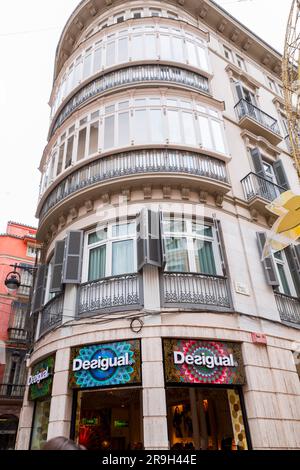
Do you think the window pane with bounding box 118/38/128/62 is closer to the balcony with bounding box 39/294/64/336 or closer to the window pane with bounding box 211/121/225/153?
the window pane with bounding box 211/121/225/153

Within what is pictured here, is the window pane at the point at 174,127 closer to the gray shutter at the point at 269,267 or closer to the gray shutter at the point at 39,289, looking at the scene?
the gray shutter at the point at 269,267

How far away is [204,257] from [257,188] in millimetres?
3911

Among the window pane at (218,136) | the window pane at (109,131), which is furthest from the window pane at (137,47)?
the window pane at (218,136)

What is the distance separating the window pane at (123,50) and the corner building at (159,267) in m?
0.06

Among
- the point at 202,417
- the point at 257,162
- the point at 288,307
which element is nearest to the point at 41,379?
the point at 202,417

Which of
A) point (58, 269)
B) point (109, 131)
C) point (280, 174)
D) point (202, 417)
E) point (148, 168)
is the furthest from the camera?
point (280, 174)

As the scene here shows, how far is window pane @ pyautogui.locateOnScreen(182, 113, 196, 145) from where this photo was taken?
1143 cm

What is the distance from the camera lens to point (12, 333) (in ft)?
77.1

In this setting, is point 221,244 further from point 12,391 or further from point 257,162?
point 12,391

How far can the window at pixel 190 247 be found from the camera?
964 centimetres

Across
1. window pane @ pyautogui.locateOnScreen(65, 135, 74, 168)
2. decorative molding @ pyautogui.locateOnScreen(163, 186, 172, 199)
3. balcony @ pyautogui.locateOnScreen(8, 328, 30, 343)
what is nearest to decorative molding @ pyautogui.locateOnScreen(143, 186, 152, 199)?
decorative molding @ pyautogui.locateOnScreen(163, 186, 172, 199)

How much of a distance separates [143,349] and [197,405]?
3347mm

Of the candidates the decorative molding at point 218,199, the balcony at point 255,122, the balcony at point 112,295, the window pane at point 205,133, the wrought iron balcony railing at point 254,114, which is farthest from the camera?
the wrought iron balcony railing at point 254,114

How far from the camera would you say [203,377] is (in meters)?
8.15
